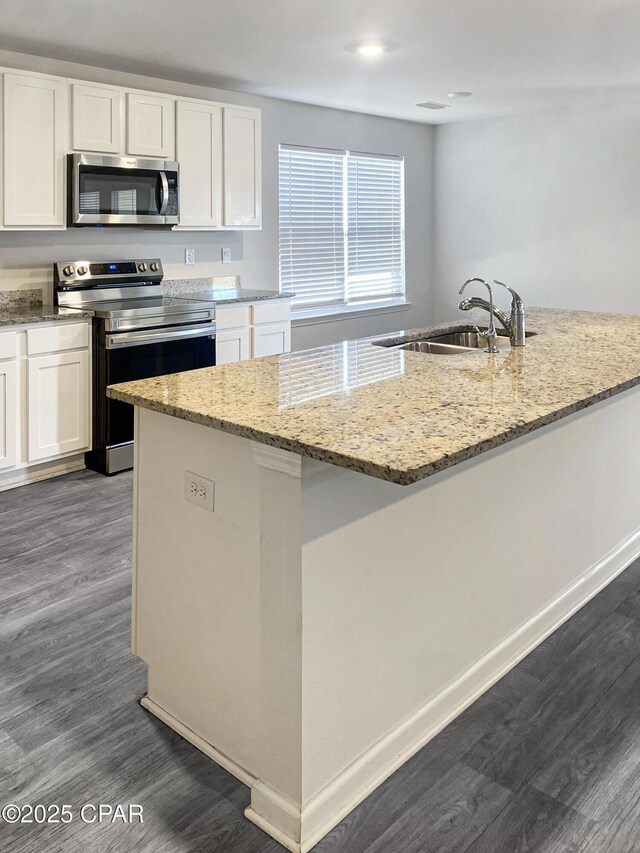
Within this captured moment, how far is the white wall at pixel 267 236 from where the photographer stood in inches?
175

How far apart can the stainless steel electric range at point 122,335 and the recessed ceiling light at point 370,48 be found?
5.55 feet

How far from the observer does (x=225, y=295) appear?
523 cm

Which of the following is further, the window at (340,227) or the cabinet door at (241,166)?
the window at (340,227)

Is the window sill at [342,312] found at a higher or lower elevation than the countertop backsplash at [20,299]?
higher

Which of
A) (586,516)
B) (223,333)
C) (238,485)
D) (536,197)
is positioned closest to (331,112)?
(536,197)

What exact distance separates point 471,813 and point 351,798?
0.92 feet

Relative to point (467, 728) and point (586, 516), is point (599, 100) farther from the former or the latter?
point (467, 728)

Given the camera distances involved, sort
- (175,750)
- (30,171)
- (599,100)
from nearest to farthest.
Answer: (175,750)
(30,171)
(599,100)

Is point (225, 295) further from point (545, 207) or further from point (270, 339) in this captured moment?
point (545, 207)

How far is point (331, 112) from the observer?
6.25 metres

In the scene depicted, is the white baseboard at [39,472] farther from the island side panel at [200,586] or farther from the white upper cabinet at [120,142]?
the island side panel at [200,586]

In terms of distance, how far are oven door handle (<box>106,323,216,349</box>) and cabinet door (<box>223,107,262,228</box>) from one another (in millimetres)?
916

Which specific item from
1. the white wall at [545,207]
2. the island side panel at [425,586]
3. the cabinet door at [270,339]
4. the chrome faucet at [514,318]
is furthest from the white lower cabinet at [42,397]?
the white wall at [545,207]

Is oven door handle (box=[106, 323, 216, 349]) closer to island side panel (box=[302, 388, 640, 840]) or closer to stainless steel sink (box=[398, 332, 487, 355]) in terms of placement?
stainless steel sink (box=[398, 332, 487, 355])
